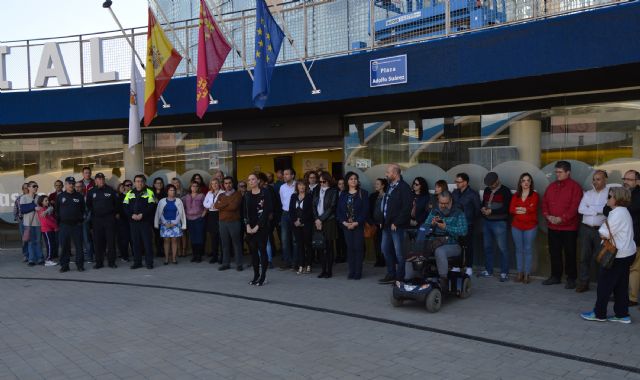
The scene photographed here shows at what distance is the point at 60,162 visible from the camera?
49.2ft

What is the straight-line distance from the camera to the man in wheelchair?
7316mm

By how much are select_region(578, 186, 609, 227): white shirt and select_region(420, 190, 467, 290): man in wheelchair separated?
198 centimetres

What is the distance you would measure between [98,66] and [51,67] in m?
Result: 1.27

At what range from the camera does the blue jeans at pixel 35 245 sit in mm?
11758

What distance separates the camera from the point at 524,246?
885 centimetres

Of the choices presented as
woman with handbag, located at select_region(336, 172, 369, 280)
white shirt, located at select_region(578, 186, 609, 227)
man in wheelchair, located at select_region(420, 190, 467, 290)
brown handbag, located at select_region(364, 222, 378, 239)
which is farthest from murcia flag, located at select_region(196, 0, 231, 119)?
white shirt, located at select_region(578, 186, 609, 227)

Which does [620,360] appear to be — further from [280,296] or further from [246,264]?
[246,264]

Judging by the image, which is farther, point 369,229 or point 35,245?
point 35,245

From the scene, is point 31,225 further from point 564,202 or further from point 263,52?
point 564,202

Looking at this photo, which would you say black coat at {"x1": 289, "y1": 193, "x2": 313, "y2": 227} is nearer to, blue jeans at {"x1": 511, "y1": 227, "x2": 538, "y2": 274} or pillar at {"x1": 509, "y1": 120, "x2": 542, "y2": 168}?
blue jeans at {"x1": 511, "y1": 227, "x2": 538, "y2": 274}

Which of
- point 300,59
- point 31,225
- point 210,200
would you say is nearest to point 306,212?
point 210,200

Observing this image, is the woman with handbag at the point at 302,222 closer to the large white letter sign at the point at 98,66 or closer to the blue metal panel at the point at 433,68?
the blue metal panel at the point at 433,68

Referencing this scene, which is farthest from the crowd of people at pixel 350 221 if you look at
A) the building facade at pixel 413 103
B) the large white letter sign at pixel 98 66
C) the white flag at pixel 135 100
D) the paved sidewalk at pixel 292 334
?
the large white letter sign at pixel 98 66

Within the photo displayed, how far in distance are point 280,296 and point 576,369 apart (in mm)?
4391
